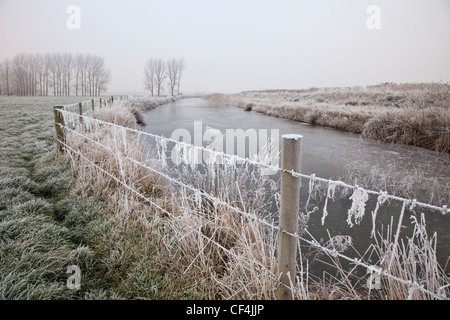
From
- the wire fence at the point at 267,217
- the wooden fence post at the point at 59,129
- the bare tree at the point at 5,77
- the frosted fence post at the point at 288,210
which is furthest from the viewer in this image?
the bare tree at the point at 5,77

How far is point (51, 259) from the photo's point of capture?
2201mm

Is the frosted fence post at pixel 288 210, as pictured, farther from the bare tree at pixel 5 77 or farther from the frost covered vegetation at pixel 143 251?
the bare tree at pixel 5 77

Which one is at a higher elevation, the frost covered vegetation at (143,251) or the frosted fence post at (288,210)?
the frosted fence post at (288,210)

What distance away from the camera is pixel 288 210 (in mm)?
1581

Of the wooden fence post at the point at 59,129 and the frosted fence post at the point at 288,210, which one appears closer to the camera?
the frosted fence post at the point at 288,210

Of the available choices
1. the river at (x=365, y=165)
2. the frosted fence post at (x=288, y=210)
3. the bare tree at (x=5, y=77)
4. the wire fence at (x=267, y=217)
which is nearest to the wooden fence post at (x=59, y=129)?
the wire fence at (x=267, y=217)

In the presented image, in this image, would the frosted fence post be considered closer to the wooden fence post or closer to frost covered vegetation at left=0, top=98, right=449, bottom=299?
frost covered vegetation at left=0, top=98, right=449, bottom=299

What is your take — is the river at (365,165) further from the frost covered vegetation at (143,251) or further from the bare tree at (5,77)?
the bare tree at (5,77)

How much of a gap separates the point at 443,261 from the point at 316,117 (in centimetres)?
1177

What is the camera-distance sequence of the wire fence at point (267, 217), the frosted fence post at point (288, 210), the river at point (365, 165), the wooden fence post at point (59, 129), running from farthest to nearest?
1. the wooden fence post at point (59, 129)
2. the river at point (365, 165)
3. the frosted fence post at point (288, 210)
4. the wire fence at point (267, 217)

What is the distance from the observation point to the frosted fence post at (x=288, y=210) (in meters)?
1.51

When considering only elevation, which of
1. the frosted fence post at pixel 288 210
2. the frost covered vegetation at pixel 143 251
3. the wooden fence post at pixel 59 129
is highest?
the wooden fence post at pixel 59 129
